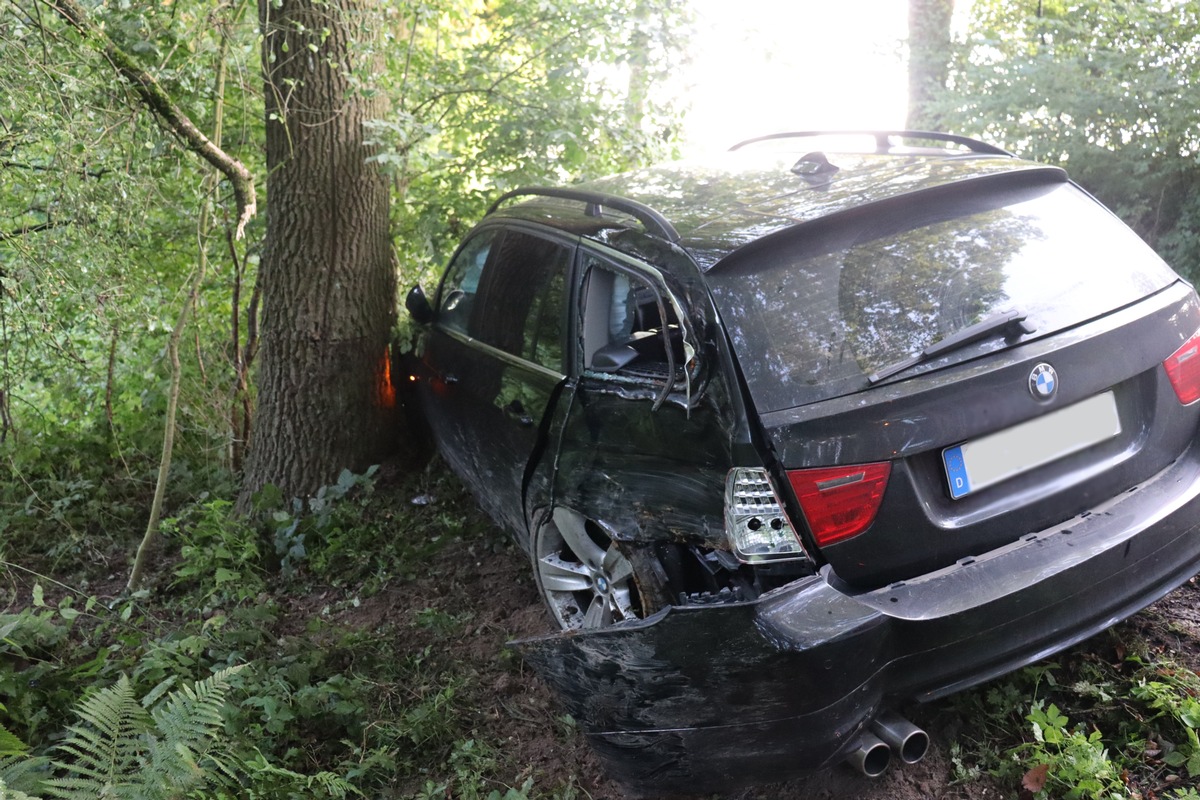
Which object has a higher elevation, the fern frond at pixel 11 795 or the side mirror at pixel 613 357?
the side mirror at pixel 613 357

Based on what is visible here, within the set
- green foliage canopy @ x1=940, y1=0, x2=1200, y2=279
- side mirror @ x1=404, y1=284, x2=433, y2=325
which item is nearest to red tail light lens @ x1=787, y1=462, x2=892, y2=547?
side mirror @ x1=404, y1=284, x2=433, y2=325

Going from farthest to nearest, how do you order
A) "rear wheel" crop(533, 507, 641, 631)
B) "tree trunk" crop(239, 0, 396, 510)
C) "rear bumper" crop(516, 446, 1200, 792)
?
"tree trunk" crop(239, 0, 396, 510) < "rear wheel" crop(533, 507, 641, 631) < "rear bumper" crop(516, 446, 1200, 792)

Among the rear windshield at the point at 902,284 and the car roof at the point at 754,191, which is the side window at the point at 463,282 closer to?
the car roof at the point at 754,191

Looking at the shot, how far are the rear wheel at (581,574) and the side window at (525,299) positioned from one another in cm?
62

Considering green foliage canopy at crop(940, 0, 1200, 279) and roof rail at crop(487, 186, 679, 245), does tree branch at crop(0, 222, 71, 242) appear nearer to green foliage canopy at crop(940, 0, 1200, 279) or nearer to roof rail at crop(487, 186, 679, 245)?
roof rail at crop(487, 186, 679, 245)

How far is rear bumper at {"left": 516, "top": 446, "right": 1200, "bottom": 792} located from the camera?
7.58 ft

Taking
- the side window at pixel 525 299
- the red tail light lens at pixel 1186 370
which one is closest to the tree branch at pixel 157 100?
the side window at pixel 525 299

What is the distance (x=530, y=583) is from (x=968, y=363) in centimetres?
242

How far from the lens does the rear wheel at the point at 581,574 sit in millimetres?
3186

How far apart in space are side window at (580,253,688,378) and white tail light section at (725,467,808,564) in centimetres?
71

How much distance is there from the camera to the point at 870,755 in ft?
7.95

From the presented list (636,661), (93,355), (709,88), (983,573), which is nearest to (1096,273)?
(983,573)

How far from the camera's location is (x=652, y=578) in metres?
2.92

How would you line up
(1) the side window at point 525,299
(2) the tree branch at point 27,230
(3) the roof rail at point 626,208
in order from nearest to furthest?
(3) the roof rail at point 626,208, (1) the side window at point 525,299, (2) the tree branch at point 27,230
